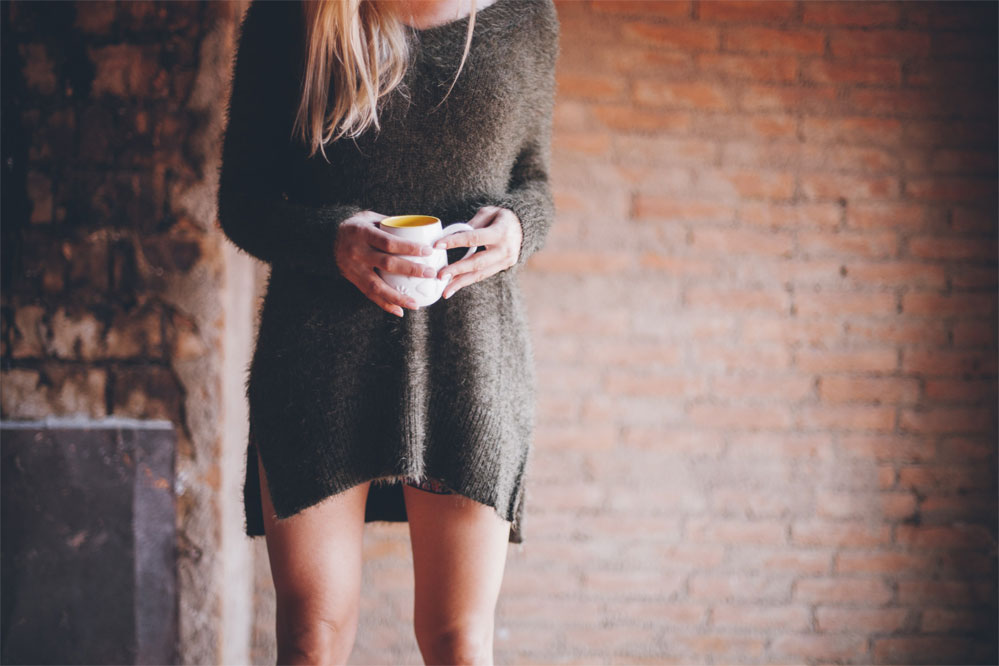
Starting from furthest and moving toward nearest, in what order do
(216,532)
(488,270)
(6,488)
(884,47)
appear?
(884,47) < (216,532) < (6,488) < (488,270)

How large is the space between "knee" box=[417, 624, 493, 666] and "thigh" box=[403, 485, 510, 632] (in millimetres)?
11

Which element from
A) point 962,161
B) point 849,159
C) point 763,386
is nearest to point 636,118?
point 849,159

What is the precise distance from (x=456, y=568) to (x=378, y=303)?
430 millimetres

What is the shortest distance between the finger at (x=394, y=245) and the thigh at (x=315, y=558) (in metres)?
0.39

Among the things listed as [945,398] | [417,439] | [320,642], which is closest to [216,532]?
[320,642]

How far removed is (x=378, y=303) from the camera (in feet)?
3.23

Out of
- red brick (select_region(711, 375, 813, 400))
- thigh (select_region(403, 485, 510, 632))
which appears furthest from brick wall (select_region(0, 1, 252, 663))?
red brick (select_region(711, 375, 813, 400))

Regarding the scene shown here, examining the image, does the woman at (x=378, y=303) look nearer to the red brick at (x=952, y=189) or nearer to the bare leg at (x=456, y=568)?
the bare leg at (x=456, y=568)

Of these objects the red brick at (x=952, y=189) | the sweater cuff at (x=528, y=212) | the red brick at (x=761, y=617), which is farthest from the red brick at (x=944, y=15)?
the red brick at (x=761, y=617)

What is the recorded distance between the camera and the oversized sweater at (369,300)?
40.3 inches

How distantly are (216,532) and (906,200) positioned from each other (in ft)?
6.39

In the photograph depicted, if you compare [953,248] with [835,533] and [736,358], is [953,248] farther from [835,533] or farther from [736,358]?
[835,533]

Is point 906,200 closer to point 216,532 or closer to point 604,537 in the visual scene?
point 604,537

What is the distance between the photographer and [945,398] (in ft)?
6.32
